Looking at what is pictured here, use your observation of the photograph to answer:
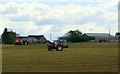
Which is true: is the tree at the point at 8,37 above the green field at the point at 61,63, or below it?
above

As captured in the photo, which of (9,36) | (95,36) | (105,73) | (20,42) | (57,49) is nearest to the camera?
(105,73)

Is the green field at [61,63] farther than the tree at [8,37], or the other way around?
the tree at [8,37]

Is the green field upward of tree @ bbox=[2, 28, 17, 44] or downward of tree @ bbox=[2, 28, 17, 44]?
downward

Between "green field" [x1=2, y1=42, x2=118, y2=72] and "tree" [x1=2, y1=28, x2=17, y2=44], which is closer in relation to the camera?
"green field" [x1=2, y1=42, x2=118, y2=72]

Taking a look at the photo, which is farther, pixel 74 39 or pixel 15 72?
pixel 74 39

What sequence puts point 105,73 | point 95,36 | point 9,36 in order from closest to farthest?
point 105,73, point 9,36, point 95,36

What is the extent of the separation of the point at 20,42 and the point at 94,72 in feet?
180

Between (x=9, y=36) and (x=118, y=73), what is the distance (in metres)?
84.5

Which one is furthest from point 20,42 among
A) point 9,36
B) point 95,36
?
point 95,36

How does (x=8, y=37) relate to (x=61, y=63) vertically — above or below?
above

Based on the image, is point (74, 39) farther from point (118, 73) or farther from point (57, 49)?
point (118, 73)

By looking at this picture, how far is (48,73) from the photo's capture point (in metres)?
15.3

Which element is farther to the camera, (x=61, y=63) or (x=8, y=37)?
(x=8, y=37)

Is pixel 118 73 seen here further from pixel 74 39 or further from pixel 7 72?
pixel 74 39
